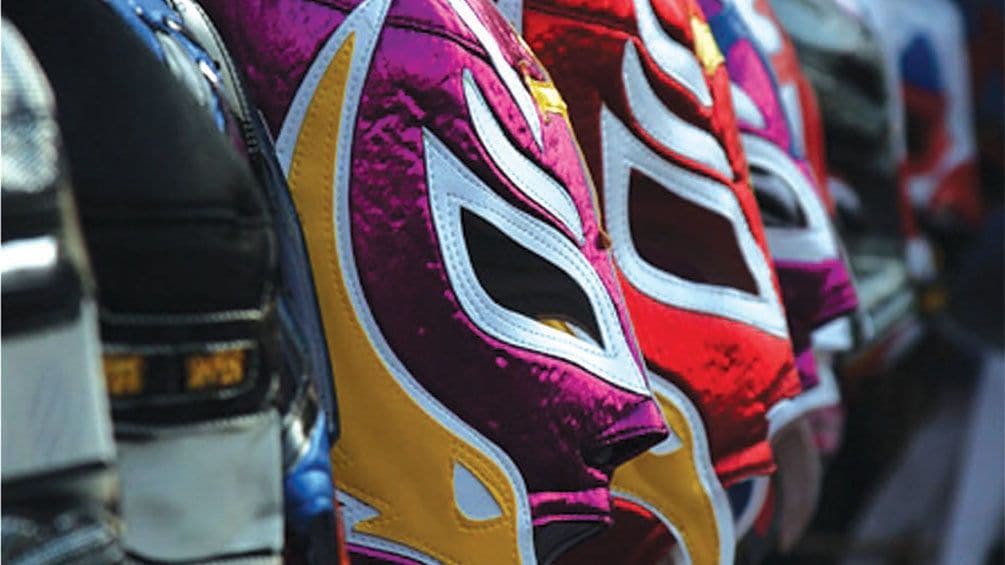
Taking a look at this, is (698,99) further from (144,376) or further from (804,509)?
(144,376)

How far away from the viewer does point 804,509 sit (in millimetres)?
1987

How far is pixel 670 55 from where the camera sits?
5.24 ft

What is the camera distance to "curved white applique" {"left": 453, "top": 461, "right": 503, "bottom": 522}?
1.32m

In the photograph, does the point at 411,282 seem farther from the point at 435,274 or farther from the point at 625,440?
the point at 625,440

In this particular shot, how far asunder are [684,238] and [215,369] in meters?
0.72

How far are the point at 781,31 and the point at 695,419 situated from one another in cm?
53

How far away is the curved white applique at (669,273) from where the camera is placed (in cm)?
158

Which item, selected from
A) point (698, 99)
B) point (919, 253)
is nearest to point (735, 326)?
point (698, 99)

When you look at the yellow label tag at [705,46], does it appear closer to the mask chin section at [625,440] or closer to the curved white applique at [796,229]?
the curved white applique at [796,229]

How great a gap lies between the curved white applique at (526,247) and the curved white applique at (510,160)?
0.5 inches

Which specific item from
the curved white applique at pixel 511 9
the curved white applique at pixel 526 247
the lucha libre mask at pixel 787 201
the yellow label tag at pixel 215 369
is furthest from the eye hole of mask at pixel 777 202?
the yellow label tag at pixel 215 369

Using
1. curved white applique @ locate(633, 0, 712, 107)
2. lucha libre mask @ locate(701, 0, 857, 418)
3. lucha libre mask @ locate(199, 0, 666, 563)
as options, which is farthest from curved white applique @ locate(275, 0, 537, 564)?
lucha libre mask @ locate(701, 0, 857, 418)

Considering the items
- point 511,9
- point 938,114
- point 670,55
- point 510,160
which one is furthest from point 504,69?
point 938,114

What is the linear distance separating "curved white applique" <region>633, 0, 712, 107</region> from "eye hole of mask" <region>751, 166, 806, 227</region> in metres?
0.27
